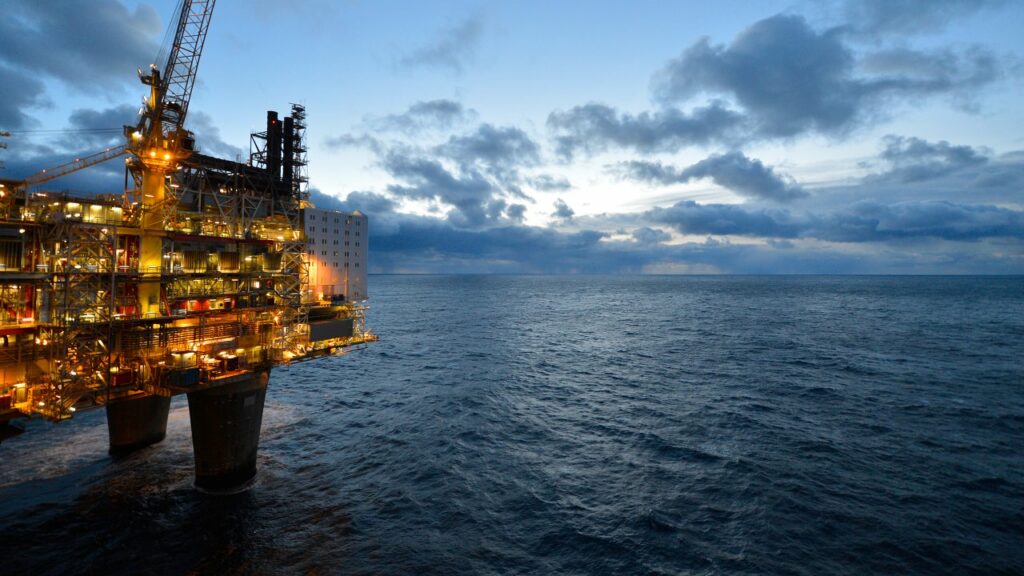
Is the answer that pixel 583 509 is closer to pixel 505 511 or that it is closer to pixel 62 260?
pixel 505 511

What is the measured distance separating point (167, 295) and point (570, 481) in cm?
3225

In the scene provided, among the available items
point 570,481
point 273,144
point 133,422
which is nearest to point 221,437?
point 133,422

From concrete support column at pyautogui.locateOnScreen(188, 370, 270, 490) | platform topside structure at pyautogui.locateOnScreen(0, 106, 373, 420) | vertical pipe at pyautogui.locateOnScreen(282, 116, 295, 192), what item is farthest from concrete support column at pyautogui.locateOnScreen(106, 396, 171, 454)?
vertical pipe at pyautogui.locateOnScreen(282, 116, 295, 192)

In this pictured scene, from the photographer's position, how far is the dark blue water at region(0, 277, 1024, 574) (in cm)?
2656

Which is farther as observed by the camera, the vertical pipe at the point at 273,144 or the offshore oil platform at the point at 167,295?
the vertical pipe at the point at 273,144

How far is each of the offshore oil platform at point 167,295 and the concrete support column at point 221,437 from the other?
0.09 meters

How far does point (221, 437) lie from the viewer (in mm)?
34375

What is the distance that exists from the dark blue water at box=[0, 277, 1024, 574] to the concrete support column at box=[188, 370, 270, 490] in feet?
5.64

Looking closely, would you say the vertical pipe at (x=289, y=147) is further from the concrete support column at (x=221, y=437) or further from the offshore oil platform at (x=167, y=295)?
the concrete support column at (x=221, y=437)

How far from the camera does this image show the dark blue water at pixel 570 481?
26.6 metres

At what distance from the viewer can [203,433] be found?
3428cm

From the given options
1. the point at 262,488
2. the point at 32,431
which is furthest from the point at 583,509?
the point at 32,431

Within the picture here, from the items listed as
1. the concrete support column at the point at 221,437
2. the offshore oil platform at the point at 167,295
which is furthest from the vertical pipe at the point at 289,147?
the concrete support column at the point at 221,437

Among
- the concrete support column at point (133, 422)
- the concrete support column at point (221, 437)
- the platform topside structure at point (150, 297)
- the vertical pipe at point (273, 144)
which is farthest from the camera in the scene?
the vertical pipe at point (273, 144)
